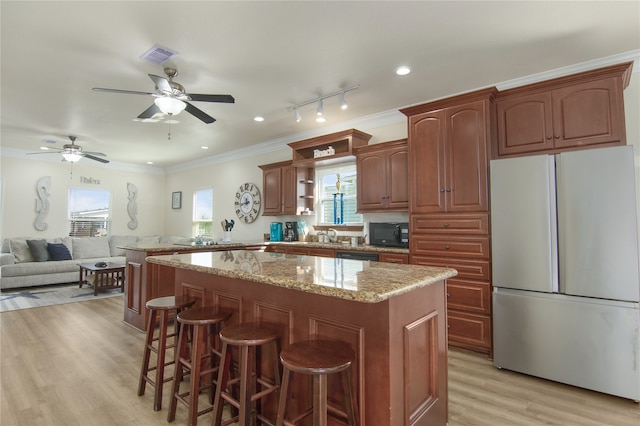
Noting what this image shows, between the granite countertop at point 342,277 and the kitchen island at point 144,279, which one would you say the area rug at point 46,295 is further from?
the granite countertop at point 342,277

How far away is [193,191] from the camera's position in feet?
26.1

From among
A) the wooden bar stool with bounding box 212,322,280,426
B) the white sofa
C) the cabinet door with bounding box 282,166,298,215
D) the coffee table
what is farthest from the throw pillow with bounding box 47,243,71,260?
the wooden bar stool with bounding box 212,322,280,426

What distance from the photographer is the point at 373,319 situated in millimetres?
1474

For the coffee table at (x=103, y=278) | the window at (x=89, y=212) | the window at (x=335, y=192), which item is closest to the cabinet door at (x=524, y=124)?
the window at (x=335, y=192)

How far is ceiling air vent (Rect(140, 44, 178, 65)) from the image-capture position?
9.04 feet

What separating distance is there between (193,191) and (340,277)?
7.16 m

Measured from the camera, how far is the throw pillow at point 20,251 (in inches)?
236

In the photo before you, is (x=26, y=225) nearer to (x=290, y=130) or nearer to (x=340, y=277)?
(x=290, y=130)

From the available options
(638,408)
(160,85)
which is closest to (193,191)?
(160,85)

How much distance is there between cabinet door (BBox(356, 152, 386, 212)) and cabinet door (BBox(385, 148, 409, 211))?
0.09m

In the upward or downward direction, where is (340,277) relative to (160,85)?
downward

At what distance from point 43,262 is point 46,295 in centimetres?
98

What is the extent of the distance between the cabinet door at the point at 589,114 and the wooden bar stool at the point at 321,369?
9.36 feet

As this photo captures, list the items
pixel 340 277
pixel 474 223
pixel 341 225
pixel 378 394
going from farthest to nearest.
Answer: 1. pixel 341 225
2. pixel 474 223
3. pixel 340 277
4. pixel 378 394
